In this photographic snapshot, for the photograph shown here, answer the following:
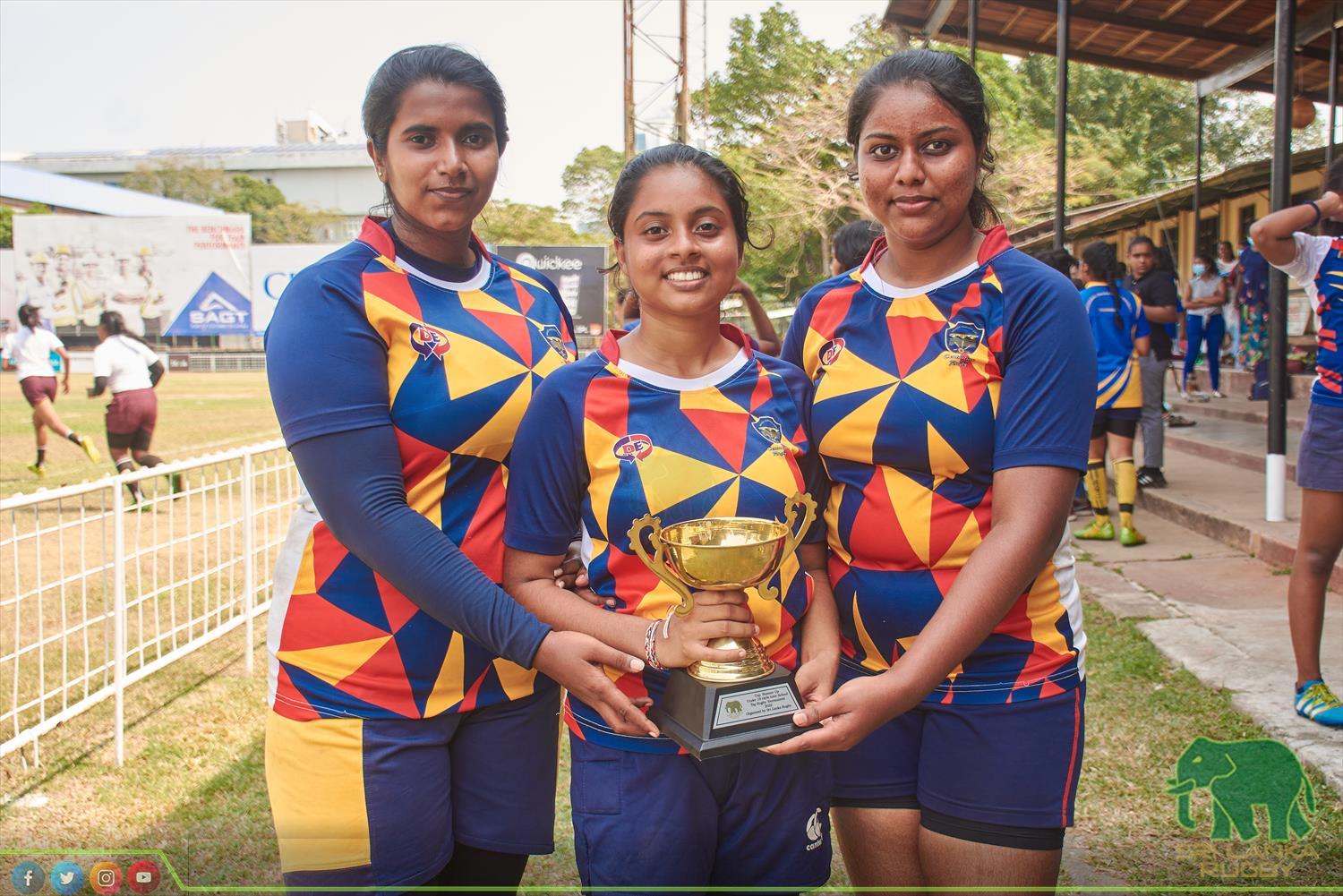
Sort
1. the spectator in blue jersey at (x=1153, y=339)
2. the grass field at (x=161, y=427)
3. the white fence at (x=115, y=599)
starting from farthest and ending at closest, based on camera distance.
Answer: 1. the grass field at (x=161, y=427)
2. the spectator in blue jersey at (x=1153, y=339)
3. the white fence at (x=115, y=599)

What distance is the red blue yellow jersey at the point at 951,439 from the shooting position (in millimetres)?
1677

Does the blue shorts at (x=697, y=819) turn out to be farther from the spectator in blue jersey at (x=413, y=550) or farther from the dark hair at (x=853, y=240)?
the dark hair at (x=853, y=240)

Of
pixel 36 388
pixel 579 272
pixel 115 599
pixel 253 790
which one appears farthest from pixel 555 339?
pixel 36 388

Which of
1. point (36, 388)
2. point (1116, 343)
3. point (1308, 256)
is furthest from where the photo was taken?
point (36, 388)

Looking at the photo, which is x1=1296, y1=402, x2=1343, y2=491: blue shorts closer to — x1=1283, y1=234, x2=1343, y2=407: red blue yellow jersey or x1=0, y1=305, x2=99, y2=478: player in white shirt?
x1=1283, y1=234, x2=1343, y2=407: red blue yellow jersey

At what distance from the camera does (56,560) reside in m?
7.50

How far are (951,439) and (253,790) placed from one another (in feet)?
10.4

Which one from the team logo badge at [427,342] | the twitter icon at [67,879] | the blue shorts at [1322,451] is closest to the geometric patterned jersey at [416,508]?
the team logo badge at [427,342]

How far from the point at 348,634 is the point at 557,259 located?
11794 mm

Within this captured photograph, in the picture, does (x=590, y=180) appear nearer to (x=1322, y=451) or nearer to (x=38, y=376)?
(x=38, y=376)

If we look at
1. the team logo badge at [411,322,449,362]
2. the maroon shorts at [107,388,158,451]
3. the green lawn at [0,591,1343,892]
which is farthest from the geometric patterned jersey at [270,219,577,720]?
the maroon shorts at [107,388,158,451]

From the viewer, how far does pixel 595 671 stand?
1660mm

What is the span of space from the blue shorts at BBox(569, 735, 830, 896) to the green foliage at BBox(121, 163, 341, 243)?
5638 cm

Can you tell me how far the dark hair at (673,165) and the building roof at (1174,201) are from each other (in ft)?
24.5
